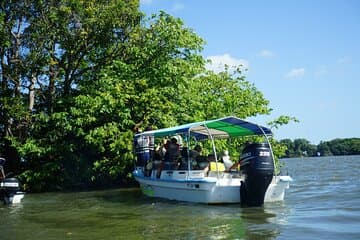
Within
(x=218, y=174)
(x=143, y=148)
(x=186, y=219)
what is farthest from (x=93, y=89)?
(x=186, y=219)

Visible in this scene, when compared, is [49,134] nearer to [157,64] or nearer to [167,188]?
[157,64]

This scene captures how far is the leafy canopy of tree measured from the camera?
23.7 meters

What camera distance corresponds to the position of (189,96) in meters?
24.3

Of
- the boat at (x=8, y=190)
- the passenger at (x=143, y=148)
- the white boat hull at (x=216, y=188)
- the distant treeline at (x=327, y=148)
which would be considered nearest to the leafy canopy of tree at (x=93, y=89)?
the passenger at (x=143, y=148)

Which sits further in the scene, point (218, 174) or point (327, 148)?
point (327, 148)

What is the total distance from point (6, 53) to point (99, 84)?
4.90 meters

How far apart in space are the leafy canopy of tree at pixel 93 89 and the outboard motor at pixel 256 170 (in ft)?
30.4

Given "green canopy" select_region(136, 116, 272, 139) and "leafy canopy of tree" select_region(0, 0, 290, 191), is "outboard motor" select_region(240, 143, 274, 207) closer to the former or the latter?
"green canopy" select_region(136, 116, 272, 139)

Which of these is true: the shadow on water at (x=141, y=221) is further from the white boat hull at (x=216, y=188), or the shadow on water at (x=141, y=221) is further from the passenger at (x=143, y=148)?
the passenger at (x=143, y=148)

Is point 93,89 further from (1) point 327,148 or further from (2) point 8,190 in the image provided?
(1) point 327,148

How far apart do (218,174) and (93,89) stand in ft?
37.6

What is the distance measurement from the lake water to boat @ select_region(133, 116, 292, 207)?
1.28ft

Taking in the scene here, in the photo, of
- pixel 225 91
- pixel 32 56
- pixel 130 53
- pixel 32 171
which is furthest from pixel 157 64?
pixel 32 171

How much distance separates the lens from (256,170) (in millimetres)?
13914
